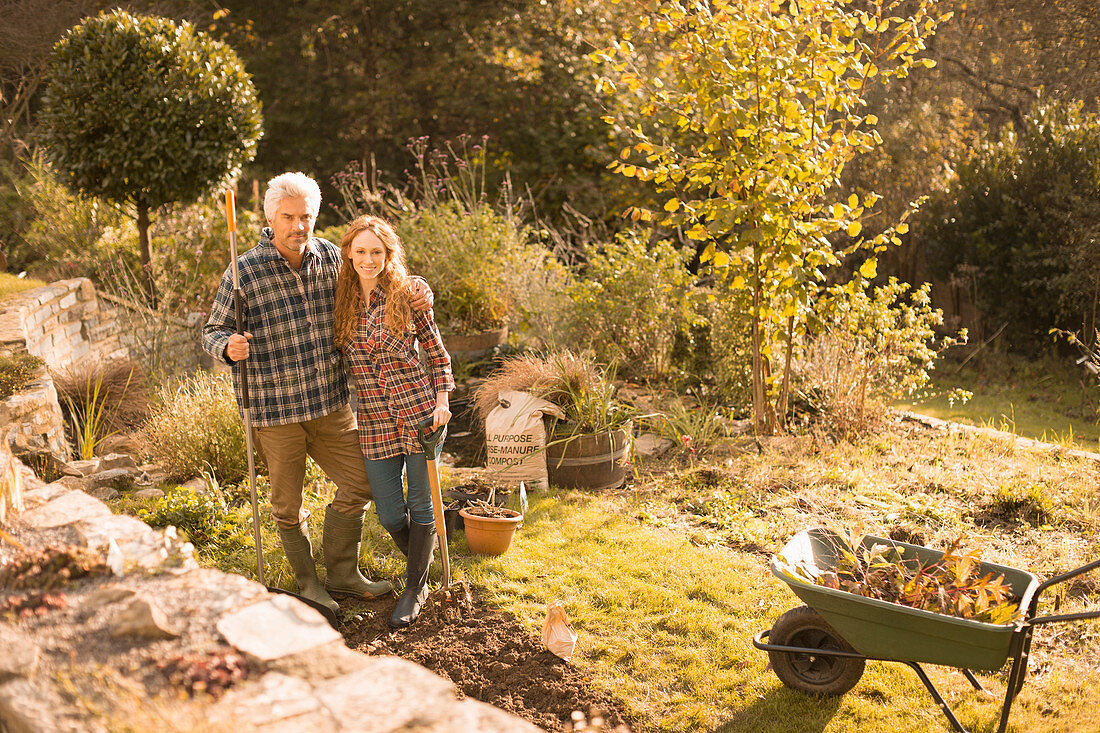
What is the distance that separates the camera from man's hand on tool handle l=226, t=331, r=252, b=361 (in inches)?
116

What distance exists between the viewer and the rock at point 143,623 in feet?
5.73

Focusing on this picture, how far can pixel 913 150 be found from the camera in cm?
961

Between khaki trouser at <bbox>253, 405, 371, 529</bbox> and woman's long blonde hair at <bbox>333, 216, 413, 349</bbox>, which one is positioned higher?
woman's long blonde hair at <bbox>333, 216, 413, 349</bbox>

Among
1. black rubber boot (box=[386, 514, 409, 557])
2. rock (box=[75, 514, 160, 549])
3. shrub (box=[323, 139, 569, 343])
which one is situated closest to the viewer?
rock (box=[75, 514, 160, 549])

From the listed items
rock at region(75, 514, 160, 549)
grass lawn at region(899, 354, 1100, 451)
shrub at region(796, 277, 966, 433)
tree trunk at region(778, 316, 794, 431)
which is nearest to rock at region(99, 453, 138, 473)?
rock at region(75, 514, 160, 549)

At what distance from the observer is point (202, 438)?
4703mm

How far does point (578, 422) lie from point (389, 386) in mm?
1701

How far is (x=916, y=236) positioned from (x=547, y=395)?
596 centimetres

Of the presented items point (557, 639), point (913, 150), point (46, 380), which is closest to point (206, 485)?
point (46, 380)

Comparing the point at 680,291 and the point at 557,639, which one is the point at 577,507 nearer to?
the point at 557,639

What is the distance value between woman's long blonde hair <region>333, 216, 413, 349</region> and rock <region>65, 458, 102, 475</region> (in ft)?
7.91

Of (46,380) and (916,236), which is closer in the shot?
(46,380)

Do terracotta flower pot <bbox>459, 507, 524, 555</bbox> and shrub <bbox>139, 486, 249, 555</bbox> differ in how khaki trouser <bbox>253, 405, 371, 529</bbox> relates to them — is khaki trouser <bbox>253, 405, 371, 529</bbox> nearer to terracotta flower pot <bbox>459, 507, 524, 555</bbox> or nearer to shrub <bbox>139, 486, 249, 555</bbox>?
terracotta flower pot <bbox>459, 507, 524, 555</bbox>

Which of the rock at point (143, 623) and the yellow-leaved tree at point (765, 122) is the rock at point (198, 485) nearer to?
the rock at point (143, 623)
